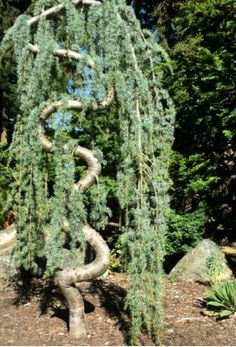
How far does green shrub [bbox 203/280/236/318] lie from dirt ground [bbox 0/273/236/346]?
0.08 m

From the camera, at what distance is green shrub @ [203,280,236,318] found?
4441 millimetres

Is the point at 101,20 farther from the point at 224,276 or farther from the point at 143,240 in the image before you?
the point at 224,276

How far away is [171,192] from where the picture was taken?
24.3 ft

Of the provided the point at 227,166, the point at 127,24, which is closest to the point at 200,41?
the point at 227,166

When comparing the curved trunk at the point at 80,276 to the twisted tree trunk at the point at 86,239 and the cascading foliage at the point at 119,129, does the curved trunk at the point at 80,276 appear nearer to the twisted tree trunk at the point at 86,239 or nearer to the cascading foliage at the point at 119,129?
the twisted tree trunk at the point at 86,239

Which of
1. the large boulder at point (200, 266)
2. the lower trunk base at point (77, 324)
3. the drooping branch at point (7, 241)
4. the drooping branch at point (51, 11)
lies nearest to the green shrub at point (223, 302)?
the large boulder at point (200, 266)

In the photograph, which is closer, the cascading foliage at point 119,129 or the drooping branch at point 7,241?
the cascading foliage at point 119,129

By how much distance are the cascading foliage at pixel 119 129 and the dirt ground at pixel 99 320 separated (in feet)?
1.11

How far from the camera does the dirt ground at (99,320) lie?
12.8 feet

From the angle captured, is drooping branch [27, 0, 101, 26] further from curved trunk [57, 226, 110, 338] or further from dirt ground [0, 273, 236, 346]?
dirt ground [0, 273, 236, 346]

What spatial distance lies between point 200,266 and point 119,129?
9.11 feet

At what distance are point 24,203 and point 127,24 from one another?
1.84 meters

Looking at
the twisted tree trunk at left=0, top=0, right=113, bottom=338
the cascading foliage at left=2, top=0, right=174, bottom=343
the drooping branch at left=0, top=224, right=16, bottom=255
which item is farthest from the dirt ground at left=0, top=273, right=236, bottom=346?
the drooping branch at left=0, top=224, right=16, bottom=255

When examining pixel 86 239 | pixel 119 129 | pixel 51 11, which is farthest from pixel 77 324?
pixel 51 11
